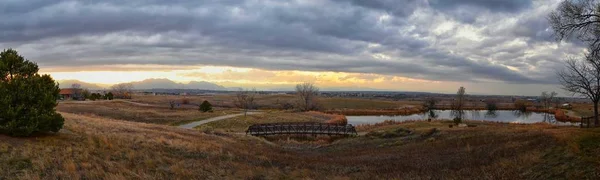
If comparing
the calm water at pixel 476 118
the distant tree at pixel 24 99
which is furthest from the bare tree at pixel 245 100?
the distant tree at pixel 24 99

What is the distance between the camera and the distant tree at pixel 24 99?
17.4 m

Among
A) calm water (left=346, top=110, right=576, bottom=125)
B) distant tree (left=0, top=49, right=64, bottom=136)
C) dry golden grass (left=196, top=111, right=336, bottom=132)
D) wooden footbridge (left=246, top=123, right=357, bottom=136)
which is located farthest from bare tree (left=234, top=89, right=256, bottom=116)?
distant tree (left=0, top=49, right=64, bottom=136)

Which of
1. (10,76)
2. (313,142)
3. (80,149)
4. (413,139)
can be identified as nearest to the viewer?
(80,149)

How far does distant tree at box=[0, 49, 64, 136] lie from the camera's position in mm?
17391

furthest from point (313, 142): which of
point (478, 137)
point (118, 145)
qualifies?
point (118, 145)

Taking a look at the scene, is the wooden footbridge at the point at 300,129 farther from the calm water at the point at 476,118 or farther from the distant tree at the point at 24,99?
the calm water at the point at 476,118

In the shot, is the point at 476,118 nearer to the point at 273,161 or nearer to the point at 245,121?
the point at 245,121

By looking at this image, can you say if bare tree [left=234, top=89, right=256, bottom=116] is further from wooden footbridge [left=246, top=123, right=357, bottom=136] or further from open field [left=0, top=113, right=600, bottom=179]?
open field [left=0, top=113, right=600, bottom=179]

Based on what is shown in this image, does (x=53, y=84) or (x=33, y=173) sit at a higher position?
(x=53, y=84)

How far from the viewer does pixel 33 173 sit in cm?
1235

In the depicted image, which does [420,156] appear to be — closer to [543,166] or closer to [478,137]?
[478,137]

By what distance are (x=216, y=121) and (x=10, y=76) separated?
32.9 meters

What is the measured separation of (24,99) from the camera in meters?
17.7

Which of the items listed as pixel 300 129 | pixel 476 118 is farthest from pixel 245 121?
pixel 476 118
